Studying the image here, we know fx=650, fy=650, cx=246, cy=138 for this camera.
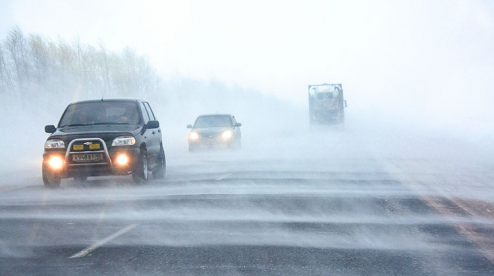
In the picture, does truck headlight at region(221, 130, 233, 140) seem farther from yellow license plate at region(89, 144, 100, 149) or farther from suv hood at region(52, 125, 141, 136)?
yellow license plate at region(89, 144, 100, 149)

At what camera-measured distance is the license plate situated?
513 inches

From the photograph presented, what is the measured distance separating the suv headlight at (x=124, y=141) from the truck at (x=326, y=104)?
35.6m

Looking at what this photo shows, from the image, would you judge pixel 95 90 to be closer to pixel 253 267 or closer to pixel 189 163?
pixel 189 163

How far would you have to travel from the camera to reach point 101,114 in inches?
565

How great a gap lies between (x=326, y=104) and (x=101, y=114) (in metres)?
35.1

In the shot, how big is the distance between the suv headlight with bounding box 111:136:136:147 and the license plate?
1.22 feet

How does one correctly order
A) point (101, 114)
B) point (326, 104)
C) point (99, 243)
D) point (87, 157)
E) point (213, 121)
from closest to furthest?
point (99, 243), point (87, 157), point (101, 114), point (213, 121), point (326, 104)

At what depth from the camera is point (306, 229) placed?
777 cm

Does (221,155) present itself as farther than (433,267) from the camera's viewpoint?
Yes

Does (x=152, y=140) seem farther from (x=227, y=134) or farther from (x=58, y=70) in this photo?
(x=58, y=70)

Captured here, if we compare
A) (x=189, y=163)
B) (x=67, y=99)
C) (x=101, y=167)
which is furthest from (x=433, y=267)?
(x=67, y=99)

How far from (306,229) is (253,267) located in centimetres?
210

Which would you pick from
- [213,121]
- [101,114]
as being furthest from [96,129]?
[213,121]

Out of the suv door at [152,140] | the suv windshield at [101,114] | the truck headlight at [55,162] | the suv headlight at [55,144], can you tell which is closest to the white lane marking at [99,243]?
the truck headlight at [55,162]
